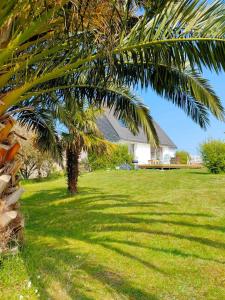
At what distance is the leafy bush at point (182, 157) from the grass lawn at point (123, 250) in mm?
27228

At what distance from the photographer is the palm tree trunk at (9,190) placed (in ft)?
21.4

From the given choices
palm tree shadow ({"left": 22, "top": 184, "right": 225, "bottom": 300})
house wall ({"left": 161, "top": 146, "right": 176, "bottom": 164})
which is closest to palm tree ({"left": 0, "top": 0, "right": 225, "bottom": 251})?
palm tree shadow ({"left": 22, "top": 184, "right": 225, "bottom": 300})

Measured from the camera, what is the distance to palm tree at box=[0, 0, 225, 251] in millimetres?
6195

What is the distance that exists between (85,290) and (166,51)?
4.04 meters

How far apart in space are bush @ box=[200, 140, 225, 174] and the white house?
11297 millimetres

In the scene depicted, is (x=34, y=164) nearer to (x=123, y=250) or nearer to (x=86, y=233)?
(x=86, y=233)

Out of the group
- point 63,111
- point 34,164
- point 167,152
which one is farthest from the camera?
point 167,152

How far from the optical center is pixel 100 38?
22.0 feet

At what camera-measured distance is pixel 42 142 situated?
40.5ft

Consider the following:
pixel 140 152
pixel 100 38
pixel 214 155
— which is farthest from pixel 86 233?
pixel 140 152

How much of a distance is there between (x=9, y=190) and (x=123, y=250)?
2610 mm

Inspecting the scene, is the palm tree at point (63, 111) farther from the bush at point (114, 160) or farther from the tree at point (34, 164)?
the bush at point (114, 160)

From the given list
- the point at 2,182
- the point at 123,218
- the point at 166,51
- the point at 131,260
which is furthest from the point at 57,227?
the point at 166,51

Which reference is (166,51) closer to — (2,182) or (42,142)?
(2,182)
